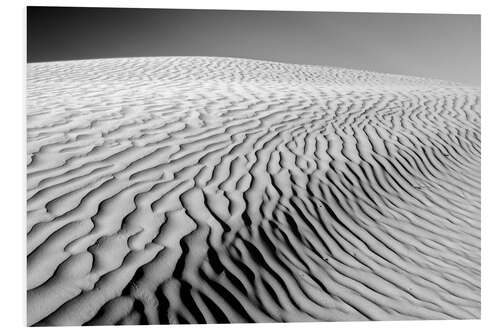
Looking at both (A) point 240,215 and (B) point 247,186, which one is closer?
(A) point 240,215

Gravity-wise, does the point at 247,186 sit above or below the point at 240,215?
above

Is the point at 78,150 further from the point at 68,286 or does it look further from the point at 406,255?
the point at 406,255

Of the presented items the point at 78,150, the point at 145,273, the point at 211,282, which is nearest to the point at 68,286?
the point at 145,273

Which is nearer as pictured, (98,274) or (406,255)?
(98,274)
